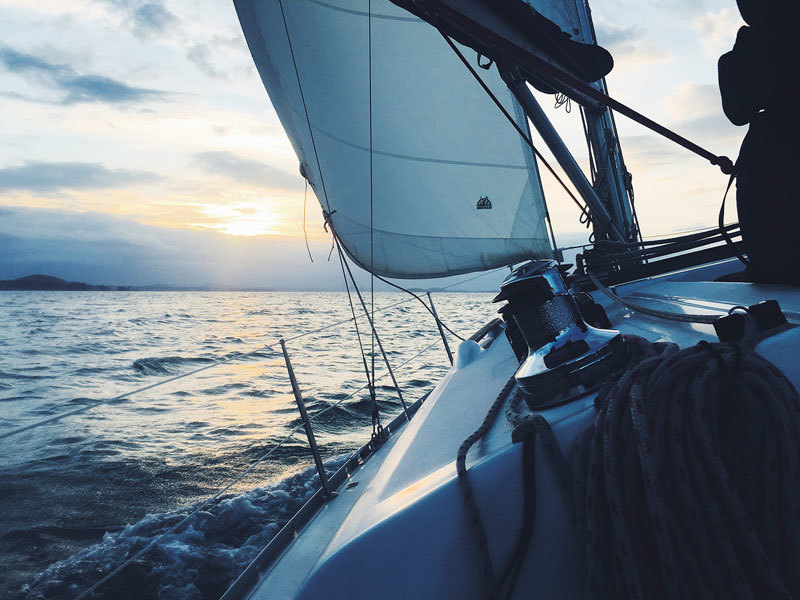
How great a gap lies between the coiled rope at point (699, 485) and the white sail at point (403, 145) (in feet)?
8.23

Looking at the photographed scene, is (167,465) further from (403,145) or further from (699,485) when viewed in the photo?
(699,485)

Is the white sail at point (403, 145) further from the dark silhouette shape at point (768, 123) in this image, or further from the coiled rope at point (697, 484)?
the coiled rope at point (697, 484)

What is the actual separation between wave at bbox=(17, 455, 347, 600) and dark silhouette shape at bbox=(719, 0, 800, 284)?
7.58 feet

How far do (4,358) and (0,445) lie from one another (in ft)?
28.4

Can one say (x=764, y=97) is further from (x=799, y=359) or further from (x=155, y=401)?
(x=155, y=401)

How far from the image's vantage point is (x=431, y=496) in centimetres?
75

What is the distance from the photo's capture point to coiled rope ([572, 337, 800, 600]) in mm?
570

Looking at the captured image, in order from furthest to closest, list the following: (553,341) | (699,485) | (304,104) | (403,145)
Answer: (403,145)
(304,104)
(553,341)
(699,485)

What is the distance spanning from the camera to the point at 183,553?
2.42 m

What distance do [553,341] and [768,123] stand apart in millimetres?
854

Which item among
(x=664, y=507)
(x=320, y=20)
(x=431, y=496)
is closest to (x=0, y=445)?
(x=320, y=20)

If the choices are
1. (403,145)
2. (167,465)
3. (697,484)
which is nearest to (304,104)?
(403,145)

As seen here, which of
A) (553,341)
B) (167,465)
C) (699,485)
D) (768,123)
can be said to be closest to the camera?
(699,485)

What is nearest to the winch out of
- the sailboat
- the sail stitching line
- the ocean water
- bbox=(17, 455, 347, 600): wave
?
the sailboat
